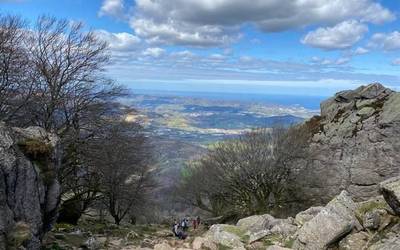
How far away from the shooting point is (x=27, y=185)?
60.8 ft

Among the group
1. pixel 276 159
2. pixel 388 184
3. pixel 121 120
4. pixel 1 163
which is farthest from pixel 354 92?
pixel 1 163

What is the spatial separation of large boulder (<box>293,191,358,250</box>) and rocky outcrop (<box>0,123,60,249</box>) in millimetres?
11442

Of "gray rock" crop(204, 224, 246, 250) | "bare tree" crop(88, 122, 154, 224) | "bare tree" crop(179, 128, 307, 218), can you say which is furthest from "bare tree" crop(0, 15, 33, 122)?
"bare tree" crop(179, 128, 307, 218)

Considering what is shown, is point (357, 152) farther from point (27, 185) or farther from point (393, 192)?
point (27, 185)

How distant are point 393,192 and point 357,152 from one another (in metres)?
30.5

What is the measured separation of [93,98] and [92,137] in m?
2.90

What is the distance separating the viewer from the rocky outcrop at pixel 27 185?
17250mm

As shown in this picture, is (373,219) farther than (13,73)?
No

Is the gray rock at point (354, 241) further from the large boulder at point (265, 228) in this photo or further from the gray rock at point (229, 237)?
the gray rock at point (229, 237)

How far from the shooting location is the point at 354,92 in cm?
5569

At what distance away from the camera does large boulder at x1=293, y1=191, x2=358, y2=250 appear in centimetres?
2014

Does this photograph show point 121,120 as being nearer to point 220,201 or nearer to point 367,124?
point 220,201

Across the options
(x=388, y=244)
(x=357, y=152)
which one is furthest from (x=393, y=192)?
(x=357, y=152)

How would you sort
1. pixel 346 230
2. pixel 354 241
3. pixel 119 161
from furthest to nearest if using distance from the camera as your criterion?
1. pixel 119 161
2. pixel 346 230
3. pixel 354 241
